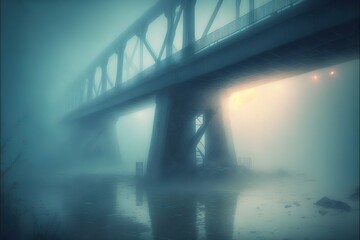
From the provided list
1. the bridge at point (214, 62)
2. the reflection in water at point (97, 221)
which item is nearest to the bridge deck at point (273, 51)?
the bridge at point (214, 62)

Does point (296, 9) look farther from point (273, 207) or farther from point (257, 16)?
point (273, 207)

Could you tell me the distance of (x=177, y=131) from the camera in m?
22.9

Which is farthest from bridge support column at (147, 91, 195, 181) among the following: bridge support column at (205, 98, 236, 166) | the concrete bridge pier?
bridge support column at (205, 98, 236, 166)

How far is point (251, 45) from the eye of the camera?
1520 cm

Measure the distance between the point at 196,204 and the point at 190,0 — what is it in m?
15.0

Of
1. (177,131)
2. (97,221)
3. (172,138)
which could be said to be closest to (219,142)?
(177,131)

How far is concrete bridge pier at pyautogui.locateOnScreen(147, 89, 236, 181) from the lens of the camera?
22.3 metres

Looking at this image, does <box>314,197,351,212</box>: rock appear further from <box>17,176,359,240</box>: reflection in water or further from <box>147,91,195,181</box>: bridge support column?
<box>147,91,195,181</box>: bridge support column

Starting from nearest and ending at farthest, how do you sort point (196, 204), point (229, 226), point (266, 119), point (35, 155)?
point (229, 226) → point (196, 204) → point (35, 155) → point (266, 119)

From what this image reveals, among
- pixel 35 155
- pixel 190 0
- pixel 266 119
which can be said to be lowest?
pixel 35 155

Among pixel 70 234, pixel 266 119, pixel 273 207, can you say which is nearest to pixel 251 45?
pixel 273 207

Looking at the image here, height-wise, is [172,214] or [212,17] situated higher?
[212,17]

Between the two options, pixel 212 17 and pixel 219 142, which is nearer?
pixel 212 17

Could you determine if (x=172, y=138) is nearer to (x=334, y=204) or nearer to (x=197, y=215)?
(x=197, y=215)
